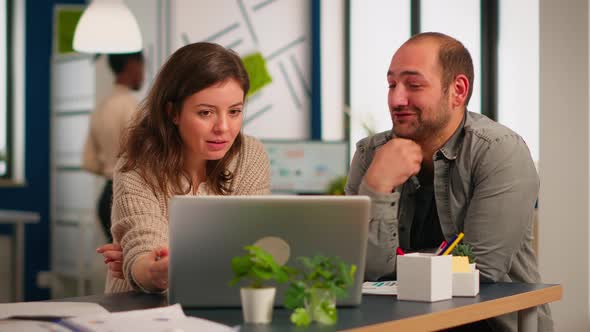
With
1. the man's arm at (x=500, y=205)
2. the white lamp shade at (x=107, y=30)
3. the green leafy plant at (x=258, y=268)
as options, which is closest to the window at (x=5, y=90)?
the white lamp shade at (x=107, y=30)

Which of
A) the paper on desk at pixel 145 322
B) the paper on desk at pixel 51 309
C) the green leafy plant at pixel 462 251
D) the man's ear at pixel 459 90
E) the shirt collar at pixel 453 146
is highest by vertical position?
the man's ear at pixel 459 90

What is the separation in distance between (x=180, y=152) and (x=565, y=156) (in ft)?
5.15

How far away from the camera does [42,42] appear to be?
685 centimetres

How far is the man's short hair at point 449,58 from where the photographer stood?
8.03ft

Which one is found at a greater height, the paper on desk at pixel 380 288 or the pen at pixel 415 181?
the pen at pixel 415 181

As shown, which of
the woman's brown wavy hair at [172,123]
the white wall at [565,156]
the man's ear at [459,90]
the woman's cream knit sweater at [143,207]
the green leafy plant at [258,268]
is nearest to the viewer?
the green leafy plant at [258,268]

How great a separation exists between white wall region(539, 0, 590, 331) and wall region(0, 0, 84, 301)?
14.6ft

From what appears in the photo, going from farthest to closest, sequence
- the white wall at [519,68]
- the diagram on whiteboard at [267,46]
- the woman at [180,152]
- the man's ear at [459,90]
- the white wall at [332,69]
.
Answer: the white wall at [332,69] < the diagram on whiteboard at [267,46] < the white wall at [519,68] < the man's ear at [459,90] < the woman at [180,152]

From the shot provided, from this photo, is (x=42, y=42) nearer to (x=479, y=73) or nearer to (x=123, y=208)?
(x=479, y=73)

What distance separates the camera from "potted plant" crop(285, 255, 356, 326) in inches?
58.6

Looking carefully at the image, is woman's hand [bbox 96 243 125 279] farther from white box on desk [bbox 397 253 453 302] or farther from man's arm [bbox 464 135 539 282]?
man's arm [bbox 464 135 539 282]

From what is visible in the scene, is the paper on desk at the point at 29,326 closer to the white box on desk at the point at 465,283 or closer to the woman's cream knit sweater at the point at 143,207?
the woman's cream knit sweater at the point at 143,207

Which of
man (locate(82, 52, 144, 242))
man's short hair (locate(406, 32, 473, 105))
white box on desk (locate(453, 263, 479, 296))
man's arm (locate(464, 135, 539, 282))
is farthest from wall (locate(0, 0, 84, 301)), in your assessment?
white box on desk (locate(453, 263, 479, 296))

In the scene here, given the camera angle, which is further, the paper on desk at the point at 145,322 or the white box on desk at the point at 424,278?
the white box on desk at the point at 424,278
